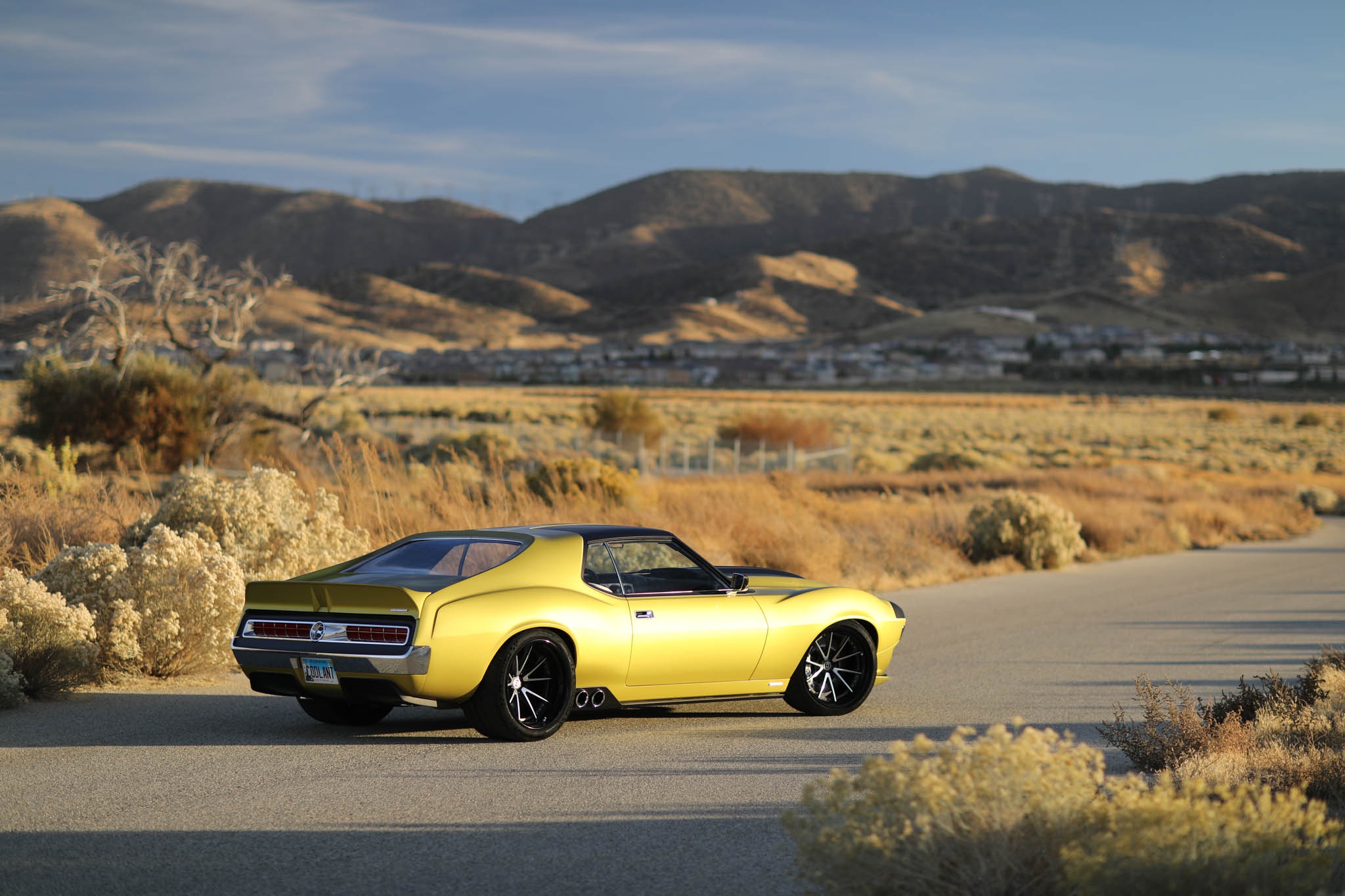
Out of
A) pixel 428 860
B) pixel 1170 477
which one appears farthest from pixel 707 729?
pixel 1170 477

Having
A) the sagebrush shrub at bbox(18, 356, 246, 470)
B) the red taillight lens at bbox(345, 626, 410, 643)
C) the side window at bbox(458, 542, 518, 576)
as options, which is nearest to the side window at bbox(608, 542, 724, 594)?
the side window at bbox(458, 542, 518, 576)

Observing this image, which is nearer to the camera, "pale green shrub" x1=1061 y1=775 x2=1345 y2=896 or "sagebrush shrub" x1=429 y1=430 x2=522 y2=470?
"pale green shrub" x1=1061 y1=775 x2=1345 y2=896

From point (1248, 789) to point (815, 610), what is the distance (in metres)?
3.69

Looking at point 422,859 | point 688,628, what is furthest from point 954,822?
point 688,628

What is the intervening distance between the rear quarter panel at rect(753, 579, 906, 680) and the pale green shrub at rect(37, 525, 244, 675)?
421cm

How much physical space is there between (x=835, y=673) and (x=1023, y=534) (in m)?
14.0

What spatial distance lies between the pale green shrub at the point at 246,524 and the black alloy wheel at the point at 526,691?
4591 mm

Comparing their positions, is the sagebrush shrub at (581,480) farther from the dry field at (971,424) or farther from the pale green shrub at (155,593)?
the dry field at (971,424)

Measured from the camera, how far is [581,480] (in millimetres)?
22641

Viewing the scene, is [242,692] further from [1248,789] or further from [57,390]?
[57,390]

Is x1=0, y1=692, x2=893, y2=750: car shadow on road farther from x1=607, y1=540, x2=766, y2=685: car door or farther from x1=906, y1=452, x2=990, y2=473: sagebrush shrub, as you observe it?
x1=906, y1=452, x2=990, y2=473: sagebrush shrub

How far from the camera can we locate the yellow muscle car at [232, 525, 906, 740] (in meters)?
8.09

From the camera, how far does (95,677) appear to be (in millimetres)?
10539

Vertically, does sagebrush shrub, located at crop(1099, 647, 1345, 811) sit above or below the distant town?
below
